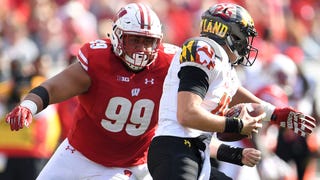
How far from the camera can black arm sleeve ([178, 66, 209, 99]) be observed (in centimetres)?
565

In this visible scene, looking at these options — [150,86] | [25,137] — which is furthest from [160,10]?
[150,86]

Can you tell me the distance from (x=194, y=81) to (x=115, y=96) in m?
1.09

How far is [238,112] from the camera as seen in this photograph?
597cm

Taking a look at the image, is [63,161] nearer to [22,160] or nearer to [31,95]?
Result: [31,95]

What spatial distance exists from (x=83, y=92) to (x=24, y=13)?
286 inches

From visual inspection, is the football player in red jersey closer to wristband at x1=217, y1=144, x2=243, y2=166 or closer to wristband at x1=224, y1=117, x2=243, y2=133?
wristband at x1=217, y1=144, x2=243, y2=166

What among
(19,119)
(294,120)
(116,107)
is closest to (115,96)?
(116,107)

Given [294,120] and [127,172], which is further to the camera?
[127,172]

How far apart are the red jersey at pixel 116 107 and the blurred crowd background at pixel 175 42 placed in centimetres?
294

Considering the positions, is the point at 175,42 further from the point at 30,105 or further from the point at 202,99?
the point at 202,99

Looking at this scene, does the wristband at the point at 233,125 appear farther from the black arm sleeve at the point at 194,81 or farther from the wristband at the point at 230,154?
the wristband at the point at 230,154

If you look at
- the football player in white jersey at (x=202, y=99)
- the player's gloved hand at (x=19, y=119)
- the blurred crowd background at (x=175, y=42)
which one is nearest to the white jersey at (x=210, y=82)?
the football player in white jersey at (x=202, y=99)

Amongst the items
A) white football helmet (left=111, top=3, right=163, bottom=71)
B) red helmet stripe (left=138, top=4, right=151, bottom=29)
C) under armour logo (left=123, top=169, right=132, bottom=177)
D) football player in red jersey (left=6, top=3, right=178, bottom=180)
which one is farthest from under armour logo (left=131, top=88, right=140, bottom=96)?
under armour logo (left=123, top=169, right=132, bottom=177)

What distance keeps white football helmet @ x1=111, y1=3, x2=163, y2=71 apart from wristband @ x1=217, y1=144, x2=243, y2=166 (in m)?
0.79
